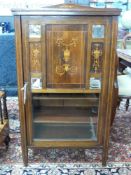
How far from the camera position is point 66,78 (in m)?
1.46

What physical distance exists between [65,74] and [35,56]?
0.21 m

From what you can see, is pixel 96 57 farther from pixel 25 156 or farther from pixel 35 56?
pixel 25 156

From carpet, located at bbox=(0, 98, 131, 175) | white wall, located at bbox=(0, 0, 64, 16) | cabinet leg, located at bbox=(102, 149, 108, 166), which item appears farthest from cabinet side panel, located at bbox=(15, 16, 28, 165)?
white wall, located at bbox=(0, 0, 64, 16)

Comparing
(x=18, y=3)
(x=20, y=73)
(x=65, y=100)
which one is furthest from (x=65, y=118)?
(x=18, y=3)

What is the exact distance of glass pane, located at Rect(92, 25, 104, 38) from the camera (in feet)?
4.39

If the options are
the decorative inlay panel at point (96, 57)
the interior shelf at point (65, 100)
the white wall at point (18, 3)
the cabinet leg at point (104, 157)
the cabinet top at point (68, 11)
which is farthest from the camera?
the white wall at point (18, 3)

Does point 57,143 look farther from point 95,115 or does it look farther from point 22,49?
point 22,49

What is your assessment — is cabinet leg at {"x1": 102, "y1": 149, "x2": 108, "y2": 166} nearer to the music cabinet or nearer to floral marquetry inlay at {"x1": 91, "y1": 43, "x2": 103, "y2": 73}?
the music cabinet

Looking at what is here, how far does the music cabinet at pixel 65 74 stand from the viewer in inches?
52.0

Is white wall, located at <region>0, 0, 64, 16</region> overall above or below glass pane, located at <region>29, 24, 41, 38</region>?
above

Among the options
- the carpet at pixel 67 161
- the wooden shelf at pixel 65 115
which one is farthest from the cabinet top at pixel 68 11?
the carpet at pixel 67 161

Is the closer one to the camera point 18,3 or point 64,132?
point 64,132

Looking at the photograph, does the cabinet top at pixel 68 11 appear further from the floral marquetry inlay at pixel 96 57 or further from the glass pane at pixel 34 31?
the floral marquetry inlay at pixel 96 57

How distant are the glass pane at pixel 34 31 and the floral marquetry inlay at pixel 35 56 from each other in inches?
2.0
